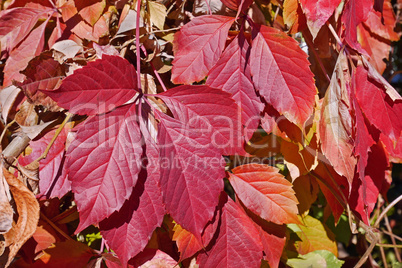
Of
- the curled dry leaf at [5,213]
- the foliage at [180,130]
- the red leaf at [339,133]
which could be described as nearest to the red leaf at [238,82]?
the foliage at [180,130]

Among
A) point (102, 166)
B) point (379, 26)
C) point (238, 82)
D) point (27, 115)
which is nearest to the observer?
point (102, 166)

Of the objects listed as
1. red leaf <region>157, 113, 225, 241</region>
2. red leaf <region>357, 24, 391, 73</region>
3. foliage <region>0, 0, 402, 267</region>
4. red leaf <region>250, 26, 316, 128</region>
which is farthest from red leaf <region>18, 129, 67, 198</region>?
red leaf <region>357, 24, 391, 73</region>

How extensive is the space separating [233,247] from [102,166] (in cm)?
26

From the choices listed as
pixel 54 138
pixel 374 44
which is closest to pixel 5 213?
pixel 54 138

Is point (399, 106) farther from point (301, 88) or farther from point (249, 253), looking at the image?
point (249, 253)

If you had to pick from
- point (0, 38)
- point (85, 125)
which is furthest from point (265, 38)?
point (0, 38)

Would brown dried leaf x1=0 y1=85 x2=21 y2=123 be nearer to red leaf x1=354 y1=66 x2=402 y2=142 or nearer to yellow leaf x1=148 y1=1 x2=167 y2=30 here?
yellow leaf x1=148 y1=1 x2=167 y2=30

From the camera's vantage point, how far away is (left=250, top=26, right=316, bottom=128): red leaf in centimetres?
64

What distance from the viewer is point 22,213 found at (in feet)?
A: 2.11

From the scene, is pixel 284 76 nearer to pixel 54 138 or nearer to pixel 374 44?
pixel 54 138

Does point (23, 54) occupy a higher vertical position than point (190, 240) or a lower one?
higher

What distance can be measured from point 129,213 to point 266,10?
59 centimetres

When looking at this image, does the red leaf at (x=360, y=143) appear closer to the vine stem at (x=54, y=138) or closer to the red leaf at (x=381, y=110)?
the red leaf at (x=381, y=110)

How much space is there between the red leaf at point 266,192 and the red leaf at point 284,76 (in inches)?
4.5
